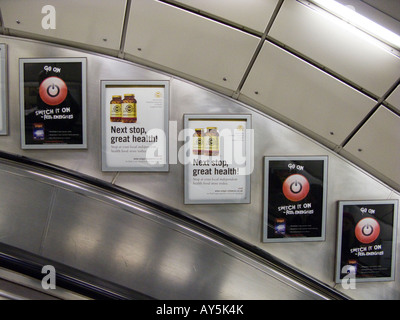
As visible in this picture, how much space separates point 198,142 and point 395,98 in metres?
1.84

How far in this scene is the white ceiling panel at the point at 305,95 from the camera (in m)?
2.92

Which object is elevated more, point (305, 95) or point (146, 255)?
point (305, 95)

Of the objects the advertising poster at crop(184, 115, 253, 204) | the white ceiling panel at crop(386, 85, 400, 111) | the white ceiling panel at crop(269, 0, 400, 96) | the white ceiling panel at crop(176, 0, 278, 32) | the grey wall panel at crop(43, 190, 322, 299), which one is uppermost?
the white ceiling panel at crop(176, 0, 278, 32)

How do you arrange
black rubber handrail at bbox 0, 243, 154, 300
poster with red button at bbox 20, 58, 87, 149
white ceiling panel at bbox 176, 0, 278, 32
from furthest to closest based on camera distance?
1. poster with red button at bbox 20, 58, 87, 149
2. white ceiling panel at bbox 176, 0, 278, 32
3. black rubber handrail at bbox 0, 243, 154, 300

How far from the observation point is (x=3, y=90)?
114 inches

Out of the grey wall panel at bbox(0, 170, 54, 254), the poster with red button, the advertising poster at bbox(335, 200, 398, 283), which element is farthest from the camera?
the advertising poster at bbox(335, 200, 398, 283)

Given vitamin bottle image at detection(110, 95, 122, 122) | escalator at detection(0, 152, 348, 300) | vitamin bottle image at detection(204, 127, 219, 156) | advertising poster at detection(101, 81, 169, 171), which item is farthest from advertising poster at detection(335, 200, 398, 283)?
vitamin bottle image at detection(110, 95, 122, 122)

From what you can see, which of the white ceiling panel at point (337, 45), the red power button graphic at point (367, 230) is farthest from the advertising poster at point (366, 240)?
the white ceiling panel at point (337, 45)

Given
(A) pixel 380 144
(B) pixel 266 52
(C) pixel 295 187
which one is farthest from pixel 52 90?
(A) pixel 380 144

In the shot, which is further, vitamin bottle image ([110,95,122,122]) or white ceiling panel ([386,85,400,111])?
vitamin bottle image ([110,95,122,122])

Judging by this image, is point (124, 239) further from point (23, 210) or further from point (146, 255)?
point (23, 210)

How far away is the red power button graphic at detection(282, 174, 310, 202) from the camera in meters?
3.13

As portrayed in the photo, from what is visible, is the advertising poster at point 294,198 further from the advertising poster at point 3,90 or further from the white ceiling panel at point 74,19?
the advertising poster at point 3,90

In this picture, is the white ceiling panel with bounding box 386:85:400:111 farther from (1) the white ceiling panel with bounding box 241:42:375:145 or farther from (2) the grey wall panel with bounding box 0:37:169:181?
(2) the grey wall panel with bounding box 0:37:169:181
